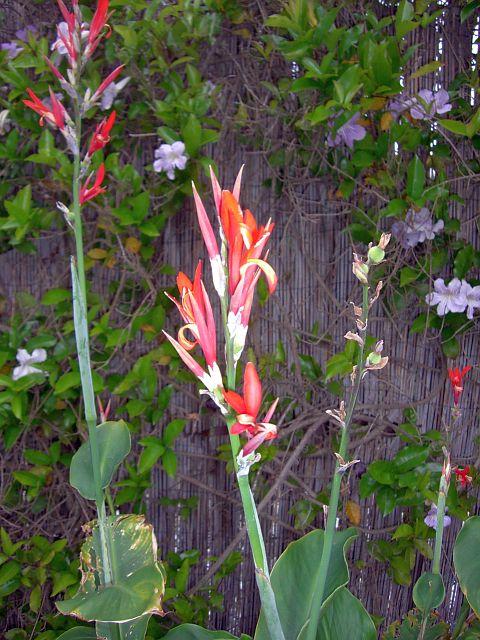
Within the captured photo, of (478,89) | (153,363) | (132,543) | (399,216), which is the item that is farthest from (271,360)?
(478,89)

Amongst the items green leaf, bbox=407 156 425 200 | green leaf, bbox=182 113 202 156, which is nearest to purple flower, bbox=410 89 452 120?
green leaf, bbox=407 156 425 200

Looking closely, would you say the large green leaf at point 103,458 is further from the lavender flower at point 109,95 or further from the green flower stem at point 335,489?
the lavender flower at point 109,95

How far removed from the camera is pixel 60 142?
1.82 metres

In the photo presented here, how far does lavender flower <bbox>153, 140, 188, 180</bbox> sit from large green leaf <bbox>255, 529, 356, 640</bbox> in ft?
2.95

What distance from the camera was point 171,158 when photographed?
156 cm

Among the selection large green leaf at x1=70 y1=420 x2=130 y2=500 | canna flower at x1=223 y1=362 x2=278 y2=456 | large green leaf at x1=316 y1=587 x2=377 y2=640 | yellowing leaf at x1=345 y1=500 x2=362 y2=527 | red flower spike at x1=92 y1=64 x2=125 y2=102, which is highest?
red flower spike at x1=92 y1=64 x2=125 y2=102

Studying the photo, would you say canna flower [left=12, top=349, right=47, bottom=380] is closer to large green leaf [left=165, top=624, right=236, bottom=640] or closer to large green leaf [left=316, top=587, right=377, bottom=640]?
large green leaf [left=165, top=624, right=236, bottom=640]

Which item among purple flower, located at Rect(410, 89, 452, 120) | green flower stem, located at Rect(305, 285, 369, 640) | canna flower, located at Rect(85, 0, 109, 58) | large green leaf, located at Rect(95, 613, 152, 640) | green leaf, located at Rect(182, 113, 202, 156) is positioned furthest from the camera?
green leaf, located at Rect(182, 113, 202, 156)

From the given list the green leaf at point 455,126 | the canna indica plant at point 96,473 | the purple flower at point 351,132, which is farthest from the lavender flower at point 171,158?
the green leaf at point 455,126

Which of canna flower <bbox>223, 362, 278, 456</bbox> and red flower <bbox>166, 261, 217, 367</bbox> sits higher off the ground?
red flower <bbox>166, 261, 217, 367</bbox>

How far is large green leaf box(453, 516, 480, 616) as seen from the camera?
0.93 m

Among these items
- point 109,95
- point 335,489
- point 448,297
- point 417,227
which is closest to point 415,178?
point 417,227

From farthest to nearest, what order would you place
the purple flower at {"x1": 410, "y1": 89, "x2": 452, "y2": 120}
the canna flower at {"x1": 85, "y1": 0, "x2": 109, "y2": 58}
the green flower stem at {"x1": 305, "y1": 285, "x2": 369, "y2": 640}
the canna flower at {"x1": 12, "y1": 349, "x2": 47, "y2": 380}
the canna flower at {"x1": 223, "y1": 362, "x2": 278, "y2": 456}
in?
the canna flower at {"x1": 12, "y1": 349, "x2": 47, "y2": 380} < the purple flower at {"x1": 410, "y1": 89, "x2": 452, "y2": 120} < the canna flower at {"x1": 85, "y1": 0, "x2": 109, "y2": 58} < the green flower stem at {"x1": 305, "y1": 285, "x2": 369, "y2": 640} < the canna flower at {"x1": 223, "y1": 362, "x2": 278, "y2": 456}

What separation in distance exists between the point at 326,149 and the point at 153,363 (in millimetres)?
673
